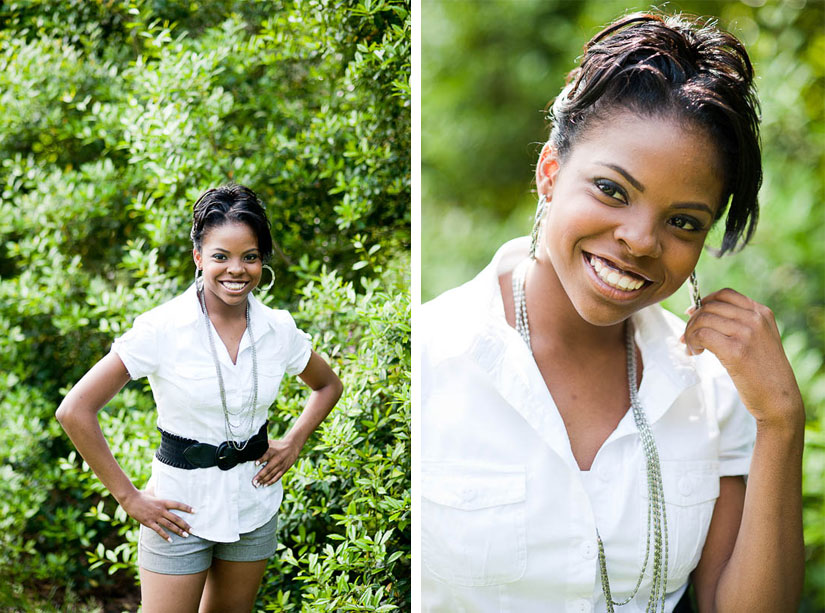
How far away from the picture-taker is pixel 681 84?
1616mm

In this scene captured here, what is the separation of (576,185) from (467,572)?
2.84ft

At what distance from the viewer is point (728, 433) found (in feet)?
6.38

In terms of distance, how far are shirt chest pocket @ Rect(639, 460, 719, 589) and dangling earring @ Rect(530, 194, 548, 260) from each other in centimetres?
54

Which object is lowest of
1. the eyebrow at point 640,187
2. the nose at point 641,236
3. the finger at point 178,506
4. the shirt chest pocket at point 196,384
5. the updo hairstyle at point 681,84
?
the finger at point 178,506

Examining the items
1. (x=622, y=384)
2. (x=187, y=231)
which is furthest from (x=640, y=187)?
(x=187, y=231)

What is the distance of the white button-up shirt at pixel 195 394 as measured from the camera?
2.04 metres

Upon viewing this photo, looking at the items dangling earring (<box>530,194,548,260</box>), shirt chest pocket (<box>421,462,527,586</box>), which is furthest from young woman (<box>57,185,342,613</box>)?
dangling earring (<box>530,194,548,260</box>)

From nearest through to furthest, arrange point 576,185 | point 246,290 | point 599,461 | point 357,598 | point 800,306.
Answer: point 576,185 < point 599,461 < point 246,290 < point 357,598 < point 800,306

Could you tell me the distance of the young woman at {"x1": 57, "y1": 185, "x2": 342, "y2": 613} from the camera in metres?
2.03

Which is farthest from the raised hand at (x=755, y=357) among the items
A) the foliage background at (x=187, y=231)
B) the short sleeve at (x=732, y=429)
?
the foliage background at (x=187, y=231)

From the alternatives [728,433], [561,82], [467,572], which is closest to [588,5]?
[561,82]

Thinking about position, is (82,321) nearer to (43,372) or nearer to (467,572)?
(43,372)

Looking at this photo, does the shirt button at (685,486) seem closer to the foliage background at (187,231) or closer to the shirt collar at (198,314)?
the foliage background at (187,231)

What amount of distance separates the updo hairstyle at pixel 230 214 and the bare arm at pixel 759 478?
3.32 feet
